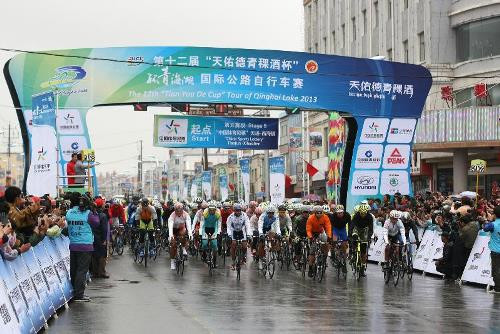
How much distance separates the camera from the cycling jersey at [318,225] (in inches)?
918

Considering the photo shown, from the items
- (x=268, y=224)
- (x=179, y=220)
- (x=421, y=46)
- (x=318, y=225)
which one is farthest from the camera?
(x=421, y=46)

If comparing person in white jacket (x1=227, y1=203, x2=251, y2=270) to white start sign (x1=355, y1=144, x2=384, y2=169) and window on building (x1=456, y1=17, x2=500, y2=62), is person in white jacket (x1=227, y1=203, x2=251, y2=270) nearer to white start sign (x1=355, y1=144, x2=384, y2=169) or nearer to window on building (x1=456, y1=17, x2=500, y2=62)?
white start sign (x1=355, y1=144, x2=384, y2=169)

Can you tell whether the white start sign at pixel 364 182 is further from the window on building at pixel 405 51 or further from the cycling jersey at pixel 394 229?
the window on building at pixel 405 51

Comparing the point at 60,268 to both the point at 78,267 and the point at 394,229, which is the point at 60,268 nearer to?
the point at 78,267

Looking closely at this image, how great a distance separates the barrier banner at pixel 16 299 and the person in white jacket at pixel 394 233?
11.7 metres

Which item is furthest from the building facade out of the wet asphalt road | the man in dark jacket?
the man in dark jacket

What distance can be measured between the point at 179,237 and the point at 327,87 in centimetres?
1138

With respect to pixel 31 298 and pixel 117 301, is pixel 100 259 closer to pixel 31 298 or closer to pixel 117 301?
pixel 117 301

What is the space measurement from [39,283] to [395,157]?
2308 cm

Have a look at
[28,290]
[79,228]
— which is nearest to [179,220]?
[79,228]

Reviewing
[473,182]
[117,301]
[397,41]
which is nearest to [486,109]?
[473,182]

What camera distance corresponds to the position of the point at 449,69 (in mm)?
47000

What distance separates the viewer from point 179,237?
2469cm

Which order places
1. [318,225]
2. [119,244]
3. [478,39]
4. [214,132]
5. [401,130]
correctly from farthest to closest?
[478,39]
[214,132]
[401,130]
[119,244]
[318,225]
